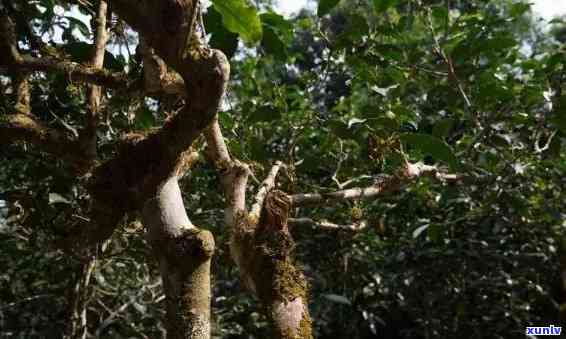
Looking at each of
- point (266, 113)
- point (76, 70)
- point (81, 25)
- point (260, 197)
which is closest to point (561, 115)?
point (266, 113)

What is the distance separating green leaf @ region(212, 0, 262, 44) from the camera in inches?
34.7

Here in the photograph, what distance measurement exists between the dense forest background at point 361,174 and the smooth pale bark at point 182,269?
0.81 feet

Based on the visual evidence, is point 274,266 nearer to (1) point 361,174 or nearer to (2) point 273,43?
(2) point 273,43

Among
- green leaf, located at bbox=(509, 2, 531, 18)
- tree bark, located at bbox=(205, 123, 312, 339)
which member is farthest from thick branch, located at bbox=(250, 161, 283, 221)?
green leaf, located at bbox=(509, 2, 531, 18)

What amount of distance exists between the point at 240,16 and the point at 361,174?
1.60 metres

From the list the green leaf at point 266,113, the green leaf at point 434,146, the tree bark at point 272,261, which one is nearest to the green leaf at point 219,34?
the tree bark at point 272,261

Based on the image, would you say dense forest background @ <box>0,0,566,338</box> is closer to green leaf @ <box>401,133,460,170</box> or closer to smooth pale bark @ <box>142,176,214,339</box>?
green leaf @ <box>401,133,460,170</box>

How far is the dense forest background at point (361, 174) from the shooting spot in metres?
1.74

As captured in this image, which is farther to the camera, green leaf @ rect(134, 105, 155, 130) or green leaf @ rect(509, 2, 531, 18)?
green leaf @ rect(509, 2, 531, 18)

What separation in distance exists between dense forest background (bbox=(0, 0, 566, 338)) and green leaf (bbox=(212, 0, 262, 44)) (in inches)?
1.3

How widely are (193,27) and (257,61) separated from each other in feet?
6.52

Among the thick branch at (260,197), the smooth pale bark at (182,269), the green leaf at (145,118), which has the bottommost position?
the smooth pale bark at (182,269)

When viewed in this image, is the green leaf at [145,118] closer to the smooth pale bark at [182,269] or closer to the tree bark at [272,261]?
the tree bark at [272,261]

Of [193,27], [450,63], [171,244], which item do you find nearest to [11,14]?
[171,244]
